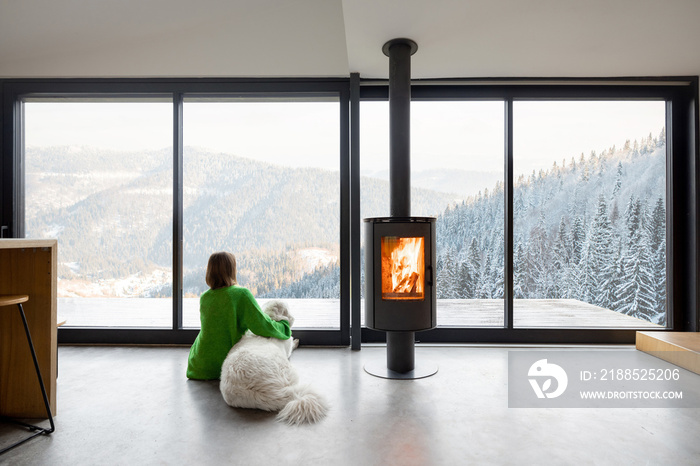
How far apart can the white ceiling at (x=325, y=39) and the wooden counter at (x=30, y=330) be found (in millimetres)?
1919

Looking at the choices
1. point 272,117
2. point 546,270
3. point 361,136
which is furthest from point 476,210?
point 272,117

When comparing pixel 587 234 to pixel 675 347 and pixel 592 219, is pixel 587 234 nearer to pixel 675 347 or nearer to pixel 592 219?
pixel 592 219

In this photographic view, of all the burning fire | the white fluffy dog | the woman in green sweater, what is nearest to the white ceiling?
the burning fire

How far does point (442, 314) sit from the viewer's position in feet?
10.7

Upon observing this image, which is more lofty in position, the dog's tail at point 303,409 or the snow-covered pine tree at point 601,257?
the snow-covered pine tree at point 601,257

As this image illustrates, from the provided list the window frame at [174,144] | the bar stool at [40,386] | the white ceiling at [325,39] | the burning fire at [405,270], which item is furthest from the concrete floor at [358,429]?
the white ceiling at [325,39]

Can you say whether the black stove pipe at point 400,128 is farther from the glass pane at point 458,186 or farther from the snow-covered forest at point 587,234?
the snow-covered forest at point 587,234

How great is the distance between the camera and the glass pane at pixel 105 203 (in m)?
3.27

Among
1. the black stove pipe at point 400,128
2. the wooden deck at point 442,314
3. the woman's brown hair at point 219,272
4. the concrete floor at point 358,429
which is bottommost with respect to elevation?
the concrete floor at point 358,429

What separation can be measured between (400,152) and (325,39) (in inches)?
50.6

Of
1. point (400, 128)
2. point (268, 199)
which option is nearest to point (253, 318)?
point (268, 199)

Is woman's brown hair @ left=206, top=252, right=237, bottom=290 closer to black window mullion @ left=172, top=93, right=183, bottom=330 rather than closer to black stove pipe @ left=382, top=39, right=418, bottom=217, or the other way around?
black window mullion @ left=172, top=93, right=183, bottom=330

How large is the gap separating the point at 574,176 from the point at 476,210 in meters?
0.91

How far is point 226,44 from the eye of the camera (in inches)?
121
